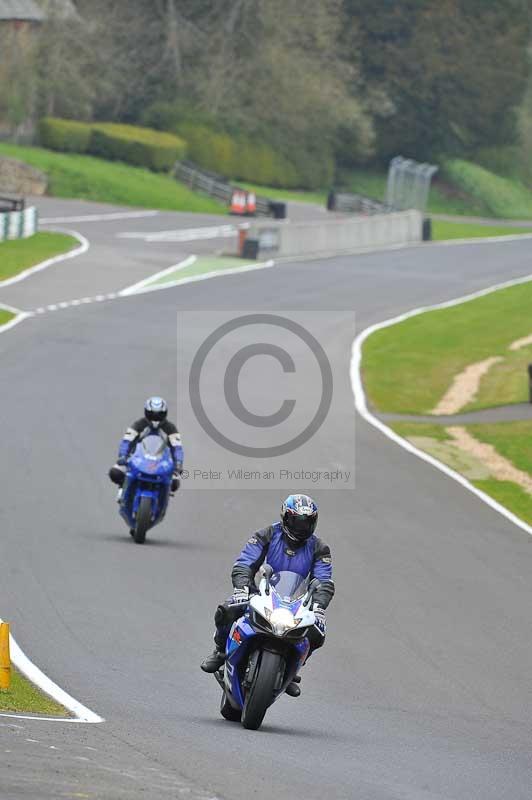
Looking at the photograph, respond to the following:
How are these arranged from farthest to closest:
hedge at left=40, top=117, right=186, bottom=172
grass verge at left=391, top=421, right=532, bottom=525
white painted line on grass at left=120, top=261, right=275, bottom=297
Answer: hedge at left=40, top=117, right=186, bottom=172 < white painted line on grass at left=120, top=261, right=275, bottom=297 < grass verge at left=391, top=421, right=532, bottom=525

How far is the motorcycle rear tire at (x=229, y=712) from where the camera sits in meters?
11.4

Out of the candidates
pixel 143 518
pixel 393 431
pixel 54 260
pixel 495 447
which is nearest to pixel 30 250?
pixel 54 260

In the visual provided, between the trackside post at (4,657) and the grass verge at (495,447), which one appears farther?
the grass verge at (495,447)

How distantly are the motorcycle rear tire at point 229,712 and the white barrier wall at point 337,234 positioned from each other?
45.6 m

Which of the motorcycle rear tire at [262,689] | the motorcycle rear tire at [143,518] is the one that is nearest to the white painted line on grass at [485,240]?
the motorcycle rear tire at [143,518]

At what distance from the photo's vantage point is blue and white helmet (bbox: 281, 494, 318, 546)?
38.1 feet

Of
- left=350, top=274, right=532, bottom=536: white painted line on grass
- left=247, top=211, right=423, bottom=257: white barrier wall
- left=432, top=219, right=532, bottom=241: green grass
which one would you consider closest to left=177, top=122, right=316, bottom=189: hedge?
left=432, top=219, right=532, bottom=241: green grass

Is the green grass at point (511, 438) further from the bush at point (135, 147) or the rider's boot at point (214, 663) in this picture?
the bush at point (135, 147)

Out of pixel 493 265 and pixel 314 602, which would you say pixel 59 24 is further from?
pixel 314 602

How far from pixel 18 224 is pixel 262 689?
44007 millimetres

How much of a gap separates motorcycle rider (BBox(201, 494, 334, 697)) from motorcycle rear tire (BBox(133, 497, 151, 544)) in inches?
255

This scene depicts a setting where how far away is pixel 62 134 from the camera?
78500 millimetres

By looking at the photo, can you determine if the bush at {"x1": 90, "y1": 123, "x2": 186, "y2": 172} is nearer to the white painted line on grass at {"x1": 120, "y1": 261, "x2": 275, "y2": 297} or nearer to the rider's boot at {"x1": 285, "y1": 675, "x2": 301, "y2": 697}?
the white painted line on grass at {"x1": 120, "y1": 261, "x2": 275, "y2": 297}

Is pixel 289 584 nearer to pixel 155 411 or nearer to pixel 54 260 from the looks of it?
pixel 155 411
